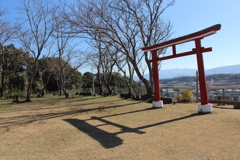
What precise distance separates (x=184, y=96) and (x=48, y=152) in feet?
26.6

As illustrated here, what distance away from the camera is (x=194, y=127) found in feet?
15.3

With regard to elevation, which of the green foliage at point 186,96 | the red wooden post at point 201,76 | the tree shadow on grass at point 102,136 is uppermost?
the red wooden post at point 201,76

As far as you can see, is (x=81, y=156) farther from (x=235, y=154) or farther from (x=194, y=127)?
(x=194, y=127)

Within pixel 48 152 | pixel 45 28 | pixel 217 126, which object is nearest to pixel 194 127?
pixel 217 126

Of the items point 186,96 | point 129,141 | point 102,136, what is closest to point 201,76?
point 186,96

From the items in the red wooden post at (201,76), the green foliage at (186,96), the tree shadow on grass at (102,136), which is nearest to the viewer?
the tree shadow on grass at (102,136)

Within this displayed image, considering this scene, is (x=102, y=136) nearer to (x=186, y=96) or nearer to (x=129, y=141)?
(x=129, y=141)

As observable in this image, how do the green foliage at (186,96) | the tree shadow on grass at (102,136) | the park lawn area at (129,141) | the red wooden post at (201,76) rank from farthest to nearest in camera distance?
1. the green foliage at (186,96)
2. the red wooden post at (201,76)
3. the tree shadow on grass at (102,136)
4. the park lawn area at (129,141)

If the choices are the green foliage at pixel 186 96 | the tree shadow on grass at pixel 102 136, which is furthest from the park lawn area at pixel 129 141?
the green foliage at pixel 186 96

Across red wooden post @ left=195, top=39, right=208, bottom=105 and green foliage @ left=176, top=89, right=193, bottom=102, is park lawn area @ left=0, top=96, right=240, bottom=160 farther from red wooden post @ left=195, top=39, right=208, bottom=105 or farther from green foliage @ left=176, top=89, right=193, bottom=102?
green foliage @ left=176, top=89, right=193, bottom=102

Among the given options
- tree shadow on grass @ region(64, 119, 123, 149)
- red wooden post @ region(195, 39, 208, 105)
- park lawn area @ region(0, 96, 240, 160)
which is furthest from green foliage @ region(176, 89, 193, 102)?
tree shadow on grass @ region(64, 119, 123, 149)

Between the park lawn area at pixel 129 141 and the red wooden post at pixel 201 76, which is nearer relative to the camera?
the park lawn area at pixel 129 141

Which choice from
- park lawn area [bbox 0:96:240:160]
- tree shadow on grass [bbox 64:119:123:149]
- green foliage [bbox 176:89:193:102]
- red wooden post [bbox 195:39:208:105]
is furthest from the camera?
green foliage [bbox 176:89:193:102]

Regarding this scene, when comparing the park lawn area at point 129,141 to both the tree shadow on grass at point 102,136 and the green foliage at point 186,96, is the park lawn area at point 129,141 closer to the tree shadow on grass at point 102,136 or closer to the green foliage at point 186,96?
the tree shadow on grass at point 102,136
